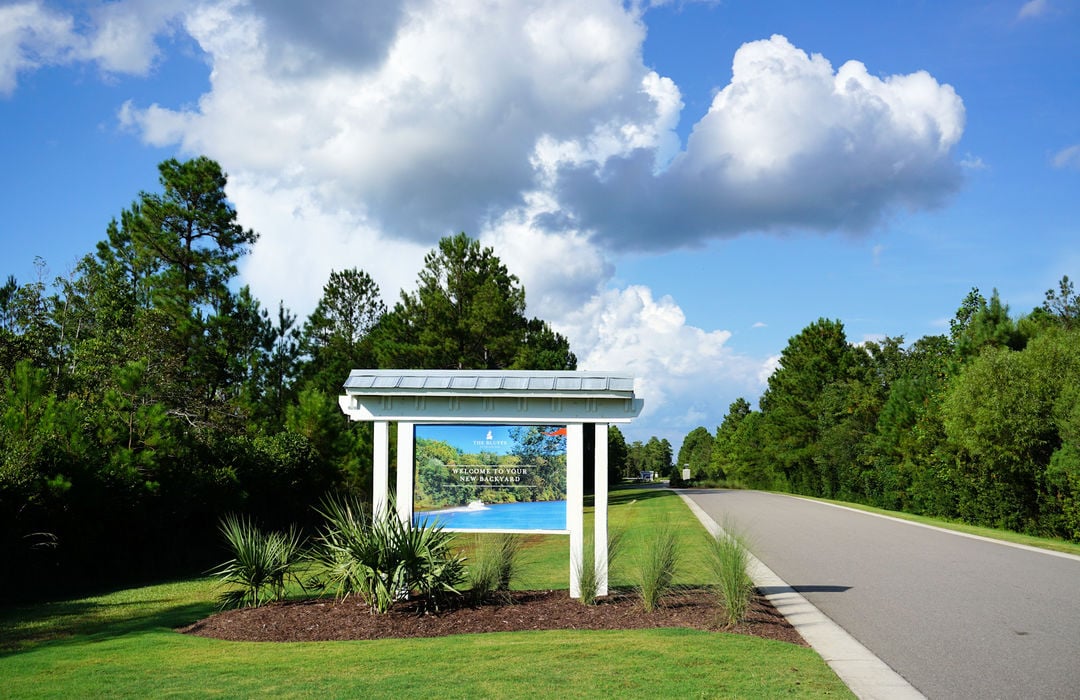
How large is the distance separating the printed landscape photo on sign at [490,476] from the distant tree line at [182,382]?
6788mm

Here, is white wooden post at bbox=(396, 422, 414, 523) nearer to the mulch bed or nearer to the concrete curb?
the mulch bed

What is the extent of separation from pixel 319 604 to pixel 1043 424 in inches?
832

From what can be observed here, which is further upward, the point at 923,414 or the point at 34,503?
the point at 923,414

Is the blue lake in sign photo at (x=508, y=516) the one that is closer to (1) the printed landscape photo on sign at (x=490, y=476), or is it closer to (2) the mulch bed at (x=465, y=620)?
(1) the printed landscape photo on sign at (x=490, y=476)

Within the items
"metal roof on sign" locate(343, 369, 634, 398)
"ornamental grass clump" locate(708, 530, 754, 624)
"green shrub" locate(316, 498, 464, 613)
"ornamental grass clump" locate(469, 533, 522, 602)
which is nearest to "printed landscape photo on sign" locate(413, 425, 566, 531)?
"ornamental grass clump" locate(469, 533, 522, 602)

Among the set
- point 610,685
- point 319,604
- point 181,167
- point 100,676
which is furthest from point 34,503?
point 181,167

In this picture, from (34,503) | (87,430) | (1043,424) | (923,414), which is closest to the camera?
(34,503)

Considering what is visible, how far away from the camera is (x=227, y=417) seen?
27.1m

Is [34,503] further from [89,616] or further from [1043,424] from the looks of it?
[1043,424]

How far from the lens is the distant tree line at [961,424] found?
23.6 metres

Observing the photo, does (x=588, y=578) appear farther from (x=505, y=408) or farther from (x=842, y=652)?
(x=842, y=652)

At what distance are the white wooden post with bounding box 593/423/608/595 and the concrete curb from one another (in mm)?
2279

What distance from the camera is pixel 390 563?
32.4 feet

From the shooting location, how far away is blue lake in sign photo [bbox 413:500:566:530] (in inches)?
443
